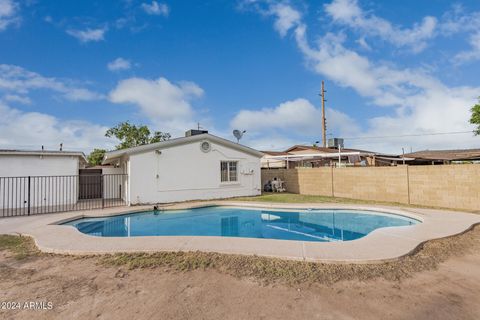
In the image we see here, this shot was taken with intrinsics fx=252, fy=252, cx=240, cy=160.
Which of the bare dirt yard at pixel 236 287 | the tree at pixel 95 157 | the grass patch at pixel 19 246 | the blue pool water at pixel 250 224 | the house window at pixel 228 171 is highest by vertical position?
the tree at pixel 95 157

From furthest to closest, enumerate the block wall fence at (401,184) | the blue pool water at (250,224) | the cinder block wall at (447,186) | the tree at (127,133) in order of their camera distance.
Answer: the tree at (127,133)
the block wall fence at (401,184)
the cinder block wall at (447,186)
the blue pool water at (250,224)

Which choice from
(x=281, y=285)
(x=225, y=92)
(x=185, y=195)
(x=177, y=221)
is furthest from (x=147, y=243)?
(x=225, y=92)

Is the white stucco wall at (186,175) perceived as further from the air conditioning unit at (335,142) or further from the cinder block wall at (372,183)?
the air conditioning unit at (335,142)

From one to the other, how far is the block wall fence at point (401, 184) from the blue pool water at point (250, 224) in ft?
9.77

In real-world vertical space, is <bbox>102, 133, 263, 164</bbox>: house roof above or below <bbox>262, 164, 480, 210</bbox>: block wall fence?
above

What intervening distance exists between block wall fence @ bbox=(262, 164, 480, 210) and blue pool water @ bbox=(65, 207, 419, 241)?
2977mm

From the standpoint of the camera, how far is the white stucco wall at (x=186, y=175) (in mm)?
14049

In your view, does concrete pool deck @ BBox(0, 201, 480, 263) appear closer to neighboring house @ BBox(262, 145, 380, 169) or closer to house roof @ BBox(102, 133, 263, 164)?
house roof @ BBox(102, 133, 263, 164)

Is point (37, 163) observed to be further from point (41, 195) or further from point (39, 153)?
point (41, 195)

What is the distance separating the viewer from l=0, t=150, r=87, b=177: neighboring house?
13305mm

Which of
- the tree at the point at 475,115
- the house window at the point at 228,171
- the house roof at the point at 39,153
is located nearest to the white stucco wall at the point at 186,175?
the house window at the point at 228,171

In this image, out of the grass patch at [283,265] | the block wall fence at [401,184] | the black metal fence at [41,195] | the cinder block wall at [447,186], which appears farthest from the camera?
the black metal fence at [41,195]

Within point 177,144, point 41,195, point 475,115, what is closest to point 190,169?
point 177,144

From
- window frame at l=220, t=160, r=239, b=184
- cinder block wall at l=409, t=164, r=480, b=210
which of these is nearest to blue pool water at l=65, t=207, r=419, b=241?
cinder block wall at l=409, t=164, r=480, b=210
